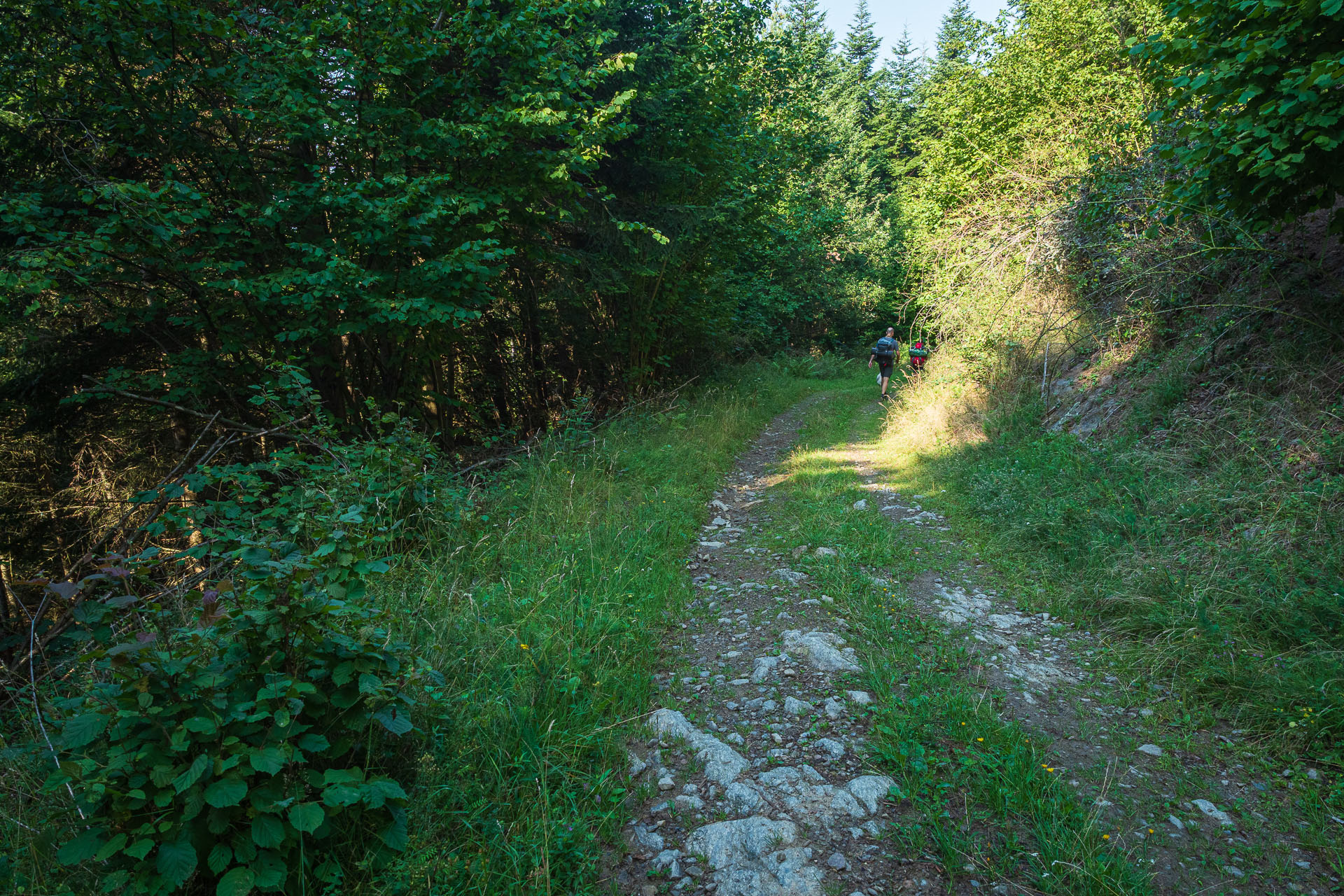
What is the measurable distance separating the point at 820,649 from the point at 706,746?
1.21 m

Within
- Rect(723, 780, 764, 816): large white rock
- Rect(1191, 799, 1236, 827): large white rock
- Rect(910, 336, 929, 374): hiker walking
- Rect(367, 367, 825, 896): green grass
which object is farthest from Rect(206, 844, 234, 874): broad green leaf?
Rect(910, 336, 929, 374): hiker walking

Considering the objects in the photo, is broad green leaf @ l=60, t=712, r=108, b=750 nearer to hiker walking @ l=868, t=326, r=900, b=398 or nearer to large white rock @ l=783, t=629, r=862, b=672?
large white rock @ l=783, t=629, r=862, b=672

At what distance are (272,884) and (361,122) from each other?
7.29 metres

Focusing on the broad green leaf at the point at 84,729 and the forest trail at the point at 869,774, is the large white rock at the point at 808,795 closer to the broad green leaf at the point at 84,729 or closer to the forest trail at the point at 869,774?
the forest trail at the point at 869,774

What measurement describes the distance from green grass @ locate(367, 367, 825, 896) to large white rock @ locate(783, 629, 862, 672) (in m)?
0.90

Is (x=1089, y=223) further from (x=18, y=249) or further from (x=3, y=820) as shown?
(x=18, y=249)

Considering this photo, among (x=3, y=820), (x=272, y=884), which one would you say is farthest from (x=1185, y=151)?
(x=3, y=820)

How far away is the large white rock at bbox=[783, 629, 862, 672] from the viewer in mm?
3889

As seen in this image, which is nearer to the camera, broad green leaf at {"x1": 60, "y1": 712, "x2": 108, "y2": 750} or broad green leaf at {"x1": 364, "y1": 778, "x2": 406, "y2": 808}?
broad green leaf at {"x1": 60, "y1": 712, "x2": 108, "y2": 750}

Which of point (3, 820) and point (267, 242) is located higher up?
point (267, 242)

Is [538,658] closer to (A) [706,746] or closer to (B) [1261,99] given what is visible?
(A) [706,746]

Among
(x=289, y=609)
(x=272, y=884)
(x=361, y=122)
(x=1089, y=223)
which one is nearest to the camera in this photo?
(x=272, y=884)

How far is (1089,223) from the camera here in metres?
8.37

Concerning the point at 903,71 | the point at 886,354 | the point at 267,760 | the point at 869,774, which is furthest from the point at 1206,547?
the point at 903,71
